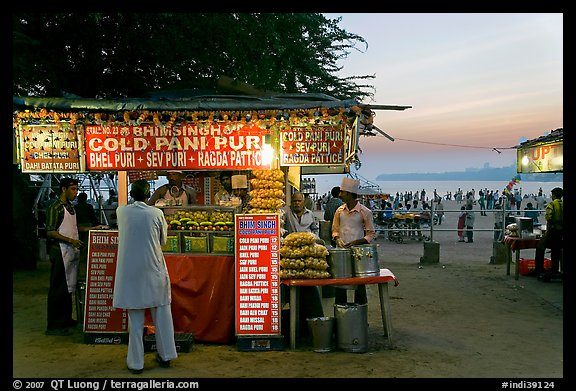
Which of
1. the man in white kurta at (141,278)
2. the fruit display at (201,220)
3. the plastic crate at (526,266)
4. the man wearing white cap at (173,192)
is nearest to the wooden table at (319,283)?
the fruit display at (201,220)

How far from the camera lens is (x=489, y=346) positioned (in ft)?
25.3

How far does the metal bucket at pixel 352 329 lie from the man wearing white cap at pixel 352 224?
89 cm

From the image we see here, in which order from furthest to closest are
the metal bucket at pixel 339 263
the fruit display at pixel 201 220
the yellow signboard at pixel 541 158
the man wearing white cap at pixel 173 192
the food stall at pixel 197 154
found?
the yellow signboard at pixel 541 158 < the man wearing white cap at pixel 173 192 < the fruit display at pixel 201 220 < the food stall at pixel 197 154 < the metal bucket at pixel 339 263

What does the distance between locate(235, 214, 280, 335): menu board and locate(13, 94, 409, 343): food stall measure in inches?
0.7

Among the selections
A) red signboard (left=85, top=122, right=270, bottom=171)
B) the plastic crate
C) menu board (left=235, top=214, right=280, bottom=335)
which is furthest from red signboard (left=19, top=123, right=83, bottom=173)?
the plastic crate

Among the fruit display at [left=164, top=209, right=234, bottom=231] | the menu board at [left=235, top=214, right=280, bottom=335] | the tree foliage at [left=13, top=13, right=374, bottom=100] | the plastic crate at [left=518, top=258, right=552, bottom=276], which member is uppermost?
the tree foliage at [left=13, top=13, right=374, bottom=100]

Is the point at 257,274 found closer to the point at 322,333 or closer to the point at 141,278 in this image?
the point at 322,333

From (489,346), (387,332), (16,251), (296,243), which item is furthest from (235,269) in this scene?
(16,251)

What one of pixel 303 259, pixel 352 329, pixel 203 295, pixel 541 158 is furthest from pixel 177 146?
pixel 541 158

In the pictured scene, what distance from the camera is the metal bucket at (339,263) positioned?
7.48 meters

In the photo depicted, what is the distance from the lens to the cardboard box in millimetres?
7355

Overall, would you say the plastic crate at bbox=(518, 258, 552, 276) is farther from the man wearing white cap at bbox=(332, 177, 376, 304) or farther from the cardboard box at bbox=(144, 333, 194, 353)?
the cardboard box at bbox=(144, 333, 194, 353)

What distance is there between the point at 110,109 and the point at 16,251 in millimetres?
8694

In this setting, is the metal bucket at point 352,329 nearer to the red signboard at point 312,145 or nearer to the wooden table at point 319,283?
the wooden table at point 319,283
